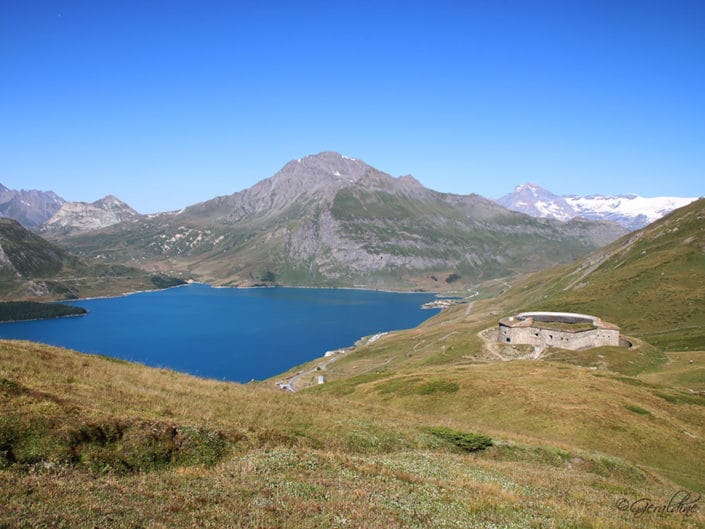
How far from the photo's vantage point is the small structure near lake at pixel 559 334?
109250 mm

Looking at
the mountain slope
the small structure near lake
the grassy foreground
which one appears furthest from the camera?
the mountain slope

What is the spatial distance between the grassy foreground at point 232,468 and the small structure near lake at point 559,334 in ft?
255

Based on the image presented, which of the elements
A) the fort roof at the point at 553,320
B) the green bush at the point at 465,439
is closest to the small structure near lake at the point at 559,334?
the fort roof at the point at 553,320

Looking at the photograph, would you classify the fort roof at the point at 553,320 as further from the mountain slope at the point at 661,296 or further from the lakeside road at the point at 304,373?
the lakeside road at the point at 304,373

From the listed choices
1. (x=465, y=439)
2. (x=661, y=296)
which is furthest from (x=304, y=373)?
(x=465, y=439)

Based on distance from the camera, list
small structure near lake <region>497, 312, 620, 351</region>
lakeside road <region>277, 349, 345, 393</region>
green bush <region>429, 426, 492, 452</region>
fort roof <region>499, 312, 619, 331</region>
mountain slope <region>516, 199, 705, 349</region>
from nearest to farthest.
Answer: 1. green bush <region>429, 426, 492, 452</region>
2. small structure near lake <region>497, 312, 620, 351</region>
3. fort roof <region>499, 312, 619, 331</region>
4. mountain slope <region>516, 199, 705, 349</region>
5. lakeside road <region>277, 349, 345, 393</region>

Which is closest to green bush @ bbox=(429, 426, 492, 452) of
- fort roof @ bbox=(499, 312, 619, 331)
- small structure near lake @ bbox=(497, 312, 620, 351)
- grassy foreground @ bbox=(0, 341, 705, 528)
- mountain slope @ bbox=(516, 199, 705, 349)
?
grassy foreground @ bbox=(0, 341, 705, 528)

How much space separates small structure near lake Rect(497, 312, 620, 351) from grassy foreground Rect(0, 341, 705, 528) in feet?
255

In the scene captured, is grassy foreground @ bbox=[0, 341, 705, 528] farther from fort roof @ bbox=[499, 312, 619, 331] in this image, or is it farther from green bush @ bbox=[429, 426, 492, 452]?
fort roof @ bbox=[499, 312, 619, 331]

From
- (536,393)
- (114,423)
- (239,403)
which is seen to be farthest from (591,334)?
(114,423)

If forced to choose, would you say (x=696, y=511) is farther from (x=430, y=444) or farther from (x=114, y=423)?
(x=114, y=423)

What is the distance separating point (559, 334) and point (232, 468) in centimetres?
10436

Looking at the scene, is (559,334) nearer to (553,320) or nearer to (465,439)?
(553,320)

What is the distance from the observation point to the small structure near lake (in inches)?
4301
